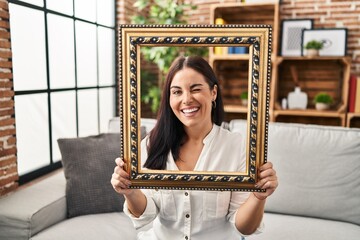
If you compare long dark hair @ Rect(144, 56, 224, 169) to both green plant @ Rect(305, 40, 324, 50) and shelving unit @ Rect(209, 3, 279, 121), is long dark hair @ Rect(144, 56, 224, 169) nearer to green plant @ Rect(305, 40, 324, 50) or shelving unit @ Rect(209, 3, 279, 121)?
shelving unit @ Rect(209, 3, 279, 121)

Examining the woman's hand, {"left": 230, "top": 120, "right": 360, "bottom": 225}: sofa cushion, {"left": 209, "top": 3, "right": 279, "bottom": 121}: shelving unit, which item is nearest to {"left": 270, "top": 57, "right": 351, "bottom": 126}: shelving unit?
{"left": 209, "top": 3, "right": 279, "bottom": 121}: shelving unit

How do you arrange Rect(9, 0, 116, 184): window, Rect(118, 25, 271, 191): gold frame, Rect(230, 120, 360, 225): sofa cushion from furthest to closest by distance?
Rect(9, 0, 116, 184): window < Rect(230, 120, 360, 225): sofa cushion < Rect(118, 25, 271, 191): gold frame

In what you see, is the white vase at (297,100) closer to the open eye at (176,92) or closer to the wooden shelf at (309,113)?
the wooden shelf at (309,113)

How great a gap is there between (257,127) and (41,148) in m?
1.92

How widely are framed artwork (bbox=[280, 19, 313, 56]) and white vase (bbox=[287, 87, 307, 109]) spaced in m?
0.38

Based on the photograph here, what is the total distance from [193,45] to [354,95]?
8.37 feet

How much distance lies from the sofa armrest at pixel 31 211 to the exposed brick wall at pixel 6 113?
0.52ft

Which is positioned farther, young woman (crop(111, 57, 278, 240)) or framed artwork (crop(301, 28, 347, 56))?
framed artwork (crop(301, 28, 347, 56))

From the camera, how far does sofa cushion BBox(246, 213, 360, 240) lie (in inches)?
66.6

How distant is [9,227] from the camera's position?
1.60 metres

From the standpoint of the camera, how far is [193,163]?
1.08 m

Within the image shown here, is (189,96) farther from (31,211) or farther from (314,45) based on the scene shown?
(314,45)

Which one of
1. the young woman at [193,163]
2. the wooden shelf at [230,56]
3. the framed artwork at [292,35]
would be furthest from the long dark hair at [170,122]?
the framed artwork at [292,35]

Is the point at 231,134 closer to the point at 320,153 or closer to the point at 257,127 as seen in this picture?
the point at 257,127
